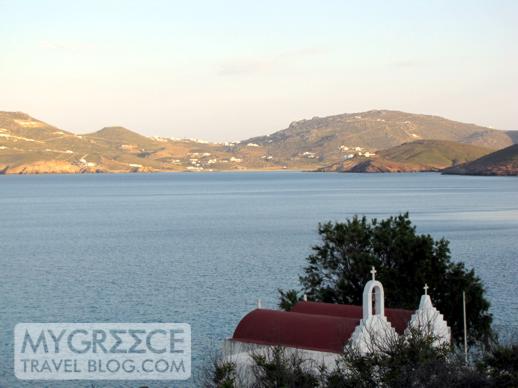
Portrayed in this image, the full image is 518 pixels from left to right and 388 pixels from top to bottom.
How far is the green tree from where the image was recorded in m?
39.6

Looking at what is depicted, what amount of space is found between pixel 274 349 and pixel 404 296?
13052mm

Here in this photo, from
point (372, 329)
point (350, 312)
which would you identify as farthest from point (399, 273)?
point (372, 329)

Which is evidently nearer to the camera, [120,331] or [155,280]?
[120,331]

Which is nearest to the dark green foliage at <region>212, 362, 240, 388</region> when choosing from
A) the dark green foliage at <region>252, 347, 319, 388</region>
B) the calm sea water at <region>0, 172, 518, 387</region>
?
the dark green foliage at <region>252, 347, 319, 388</region>

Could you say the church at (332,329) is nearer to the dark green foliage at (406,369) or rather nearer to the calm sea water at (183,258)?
the dark green foliage at (406,369)

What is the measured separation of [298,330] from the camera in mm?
29359

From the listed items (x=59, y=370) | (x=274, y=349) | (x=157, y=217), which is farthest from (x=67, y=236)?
(x=274, y=349)

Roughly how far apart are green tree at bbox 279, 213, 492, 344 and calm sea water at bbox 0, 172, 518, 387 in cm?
684

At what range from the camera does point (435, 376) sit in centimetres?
2450

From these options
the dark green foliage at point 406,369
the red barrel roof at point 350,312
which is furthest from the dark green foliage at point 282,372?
the red barrel roof at point 350,312

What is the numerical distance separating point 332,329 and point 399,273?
1343 cm

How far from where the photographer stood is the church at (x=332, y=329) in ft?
91.0

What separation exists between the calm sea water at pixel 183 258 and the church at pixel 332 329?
10524mm

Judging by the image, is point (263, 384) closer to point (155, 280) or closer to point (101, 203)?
point (155, 280)
